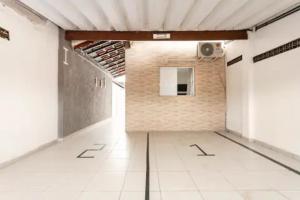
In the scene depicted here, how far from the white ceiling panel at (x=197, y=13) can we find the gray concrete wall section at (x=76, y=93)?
3.59 meters

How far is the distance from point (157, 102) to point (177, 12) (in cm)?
470

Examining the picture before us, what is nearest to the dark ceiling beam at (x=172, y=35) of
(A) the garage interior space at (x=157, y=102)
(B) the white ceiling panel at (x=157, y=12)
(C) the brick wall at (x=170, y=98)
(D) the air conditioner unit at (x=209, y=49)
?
(A) the garage interior space at (x=157, y=102)

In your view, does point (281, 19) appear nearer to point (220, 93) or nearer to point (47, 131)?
point (220, 93)

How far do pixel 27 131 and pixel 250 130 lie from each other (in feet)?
19.0

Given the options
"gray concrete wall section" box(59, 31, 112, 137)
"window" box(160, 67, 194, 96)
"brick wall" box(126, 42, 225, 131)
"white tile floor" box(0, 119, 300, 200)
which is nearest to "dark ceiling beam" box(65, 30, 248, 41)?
"gray concrete wall section" box(59, 31, 112, 137)

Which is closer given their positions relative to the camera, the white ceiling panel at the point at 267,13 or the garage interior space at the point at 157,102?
the garage interior space at the point at 157,102

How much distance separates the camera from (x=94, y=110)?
12.4 meters

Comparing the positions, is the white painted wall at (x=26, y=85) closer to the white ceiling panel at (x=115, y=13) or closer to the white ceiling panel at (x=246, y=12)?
the white ceiling panel at (x=115, y=13)

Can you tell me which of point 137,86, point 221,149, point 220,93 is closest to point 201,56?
point 220,93

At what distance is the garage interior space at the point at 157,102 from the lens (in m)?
3.82

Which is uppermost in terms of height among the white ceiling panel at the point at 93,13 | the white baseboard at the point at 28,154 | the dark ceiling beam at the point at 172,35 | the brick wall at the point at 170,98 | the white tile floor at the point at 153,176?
the white ceiling panel at the point at 93,13

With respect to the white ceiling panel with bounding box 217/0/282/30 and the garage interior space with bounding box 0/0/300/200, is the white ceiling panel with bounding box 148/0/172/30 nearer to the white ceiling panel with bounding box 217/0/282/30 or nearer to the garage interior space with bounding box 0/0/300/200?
the garage interior space with bounding box 0/0/300/200

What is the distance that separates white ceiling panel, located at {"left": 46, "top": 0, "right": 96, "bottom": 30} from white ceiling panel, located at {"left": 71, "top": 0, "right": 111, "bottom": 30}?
136 mm

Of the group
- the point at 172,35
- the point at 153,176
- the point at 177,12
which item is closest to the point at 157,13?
the point at 177,12
